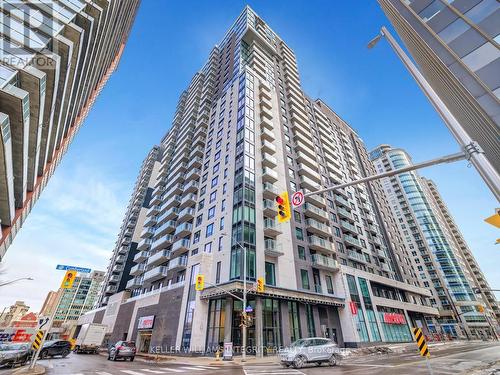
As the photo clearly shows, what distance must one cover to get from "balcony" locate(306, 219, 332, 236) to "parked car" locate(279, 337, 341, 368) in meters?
22.0

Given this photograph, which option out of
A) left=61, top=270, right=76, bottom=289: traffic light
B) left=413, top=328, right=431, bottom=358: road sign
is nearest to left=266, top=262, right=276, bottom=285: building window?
left=61, top=270, right=76, bottom=289: traffic light

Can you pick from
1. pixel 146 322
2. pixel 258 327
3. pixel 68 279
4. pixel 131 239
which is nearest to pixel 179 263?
pixel 146 322

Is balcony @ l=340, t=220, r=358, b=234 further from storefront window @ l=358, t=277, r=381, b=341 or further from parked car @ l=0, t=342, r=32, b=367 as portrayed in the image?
parked car @ l=0, t=342, r=32, b=367

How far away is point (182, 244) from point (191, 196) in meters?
8.88

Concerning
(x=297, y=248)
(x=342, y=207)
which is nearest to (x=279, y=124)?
(x=342, y=207)

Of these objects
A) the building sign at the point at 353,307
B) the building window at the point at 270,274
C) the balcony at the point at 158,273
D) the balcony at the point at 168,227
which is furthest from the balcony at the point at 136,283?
the building sign at the point at 353,307

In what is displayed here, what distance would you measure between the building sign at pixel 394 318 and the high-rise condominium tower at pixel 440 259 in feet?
80.1

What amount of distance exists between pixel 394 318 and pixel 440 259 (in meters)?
61.8

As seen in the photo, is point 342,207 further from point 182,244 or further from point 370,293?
point 182,244

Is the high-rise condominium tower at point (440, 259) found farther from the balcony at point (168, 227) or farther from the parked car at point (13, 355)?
the parked car at point (13, 355)

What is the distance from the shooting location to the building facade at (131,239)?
60.5 metres

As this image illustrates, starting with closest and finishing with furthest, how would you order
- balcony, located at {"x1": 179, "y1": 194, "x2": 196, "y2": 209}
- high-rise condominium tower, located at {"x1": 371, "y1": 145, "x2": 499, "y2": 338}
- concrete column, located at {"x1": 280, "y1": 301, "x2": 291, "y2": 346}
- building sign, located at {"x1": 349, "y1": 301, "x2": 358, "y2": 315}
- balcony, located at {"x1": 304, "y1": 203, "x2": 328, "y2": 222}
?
1. concrete column, located at {"x1": 280, "y1": 301, "x2": 291, "y2": 346}
2. building sign, located at {"x1": 349, "y1": 301, "x2": 358, "y2": 315}
3. balcony, located at {"x1": 304, "y1": 203, "x2": 328, "y2": 222}
4. balcony, located at {"x1": 179, "y1": 194, "x2": 196, "y2": 209}
5. high-rise condominium tower, located at {"x1": 371, "y1": 145, "x2": 499, "y2": 338}

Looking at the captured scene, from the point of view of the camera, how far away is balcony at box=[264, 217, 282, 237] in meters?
31.7

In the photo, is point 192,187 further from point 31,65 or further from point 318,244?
point 31,65
